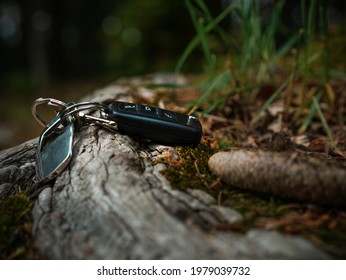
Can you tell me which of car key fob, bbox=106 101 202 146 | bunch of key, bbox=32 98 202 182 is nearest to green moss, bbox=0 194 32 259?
bunch of key, bbox=32 98 202 182

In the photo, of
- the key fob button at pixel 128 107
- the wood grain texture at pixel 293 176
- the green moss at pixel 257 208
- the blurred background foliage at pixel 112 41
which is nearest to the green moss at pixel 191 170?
the green moss at pixel 257 208

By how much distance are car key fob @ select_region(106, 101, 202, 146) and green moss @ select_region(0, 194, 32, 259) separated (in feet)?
1.54

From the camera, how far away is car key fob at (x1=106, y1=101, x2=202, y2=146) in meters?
1.28

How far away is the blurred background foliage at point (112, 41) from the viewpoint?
233cm

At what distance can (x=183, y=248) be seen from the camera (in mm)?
800

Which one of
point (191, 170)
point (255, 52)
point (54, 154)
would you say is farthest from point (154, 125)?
point (255, 52)

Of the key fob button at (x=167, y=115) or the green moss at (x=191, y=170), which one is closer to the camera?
the green moss at (x=191, y=170)

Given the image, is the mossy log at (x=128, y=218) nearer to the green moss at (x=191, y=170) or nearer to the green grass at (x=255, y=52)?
the green moss at (x=191, y=170)

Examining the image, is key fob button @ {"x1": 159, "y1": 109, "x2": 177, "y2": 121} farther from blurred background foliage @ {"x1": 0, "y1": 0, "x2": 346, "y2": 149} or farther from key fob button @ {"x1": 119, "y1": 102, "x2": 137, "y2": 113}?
blurred background foliage @ {"x1": 0, "y1": 0, "x2": 346, "y2": 149}

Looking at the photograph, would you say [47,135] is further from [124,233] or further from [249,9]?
[249,9]

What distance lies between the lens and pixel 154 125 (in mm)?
1283

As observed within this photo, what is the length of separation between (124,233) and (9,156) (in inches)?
29.8

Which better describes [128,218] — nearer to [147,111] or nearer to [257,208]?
[257,208]

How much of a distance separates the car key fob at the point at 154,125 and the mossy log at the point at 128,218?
13 centimetres
